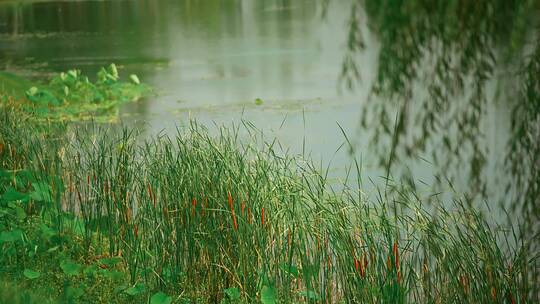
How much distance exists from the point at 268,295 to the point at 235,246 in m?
0.33

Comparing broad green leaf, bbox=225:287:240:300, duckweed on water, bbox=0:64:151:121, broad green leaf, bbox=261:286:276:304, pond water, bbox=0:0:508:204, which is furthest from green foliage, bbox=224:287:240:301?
duckweed on water, bbox=0:64:151:121

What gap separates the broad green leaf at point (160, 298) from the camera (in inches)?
118

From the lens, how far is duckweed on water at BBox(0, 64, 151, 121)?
26.1ft

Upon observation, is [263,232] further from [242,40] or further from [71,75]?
[242,40]

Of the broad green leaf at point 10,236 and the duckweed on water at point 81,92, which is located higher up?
the broad green leaf at point 10,236

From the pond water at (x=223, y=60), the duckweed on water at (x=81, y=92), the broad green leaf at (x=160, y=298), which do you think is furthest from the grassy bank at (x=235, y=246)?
the duckweed on water at (x=81, y=92)

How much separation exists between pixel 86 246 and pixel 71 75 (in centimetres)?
529

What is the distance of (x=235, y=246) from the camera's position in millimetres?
3240

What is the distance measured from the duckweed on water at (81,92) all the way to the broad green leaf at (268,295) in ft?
16.6

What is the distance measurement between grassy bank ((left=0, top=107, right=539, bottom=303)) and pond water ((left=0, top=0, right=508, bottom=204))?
0.58 m

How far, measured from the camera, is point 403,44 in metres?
2.73

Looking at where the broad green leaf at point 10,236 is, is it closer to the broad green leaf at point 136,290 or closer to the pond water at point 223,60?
the broad green leaf at point 136,290

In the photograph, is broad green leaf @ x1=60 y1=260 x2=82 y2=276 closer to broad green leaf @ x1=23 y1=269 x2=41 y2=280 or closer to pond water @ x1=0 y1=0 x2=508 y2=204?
broad green leaf @ x1=23 y1=269 x2=41 y2=280

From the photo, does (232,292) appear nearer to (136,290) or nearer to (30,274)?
(136,290)
